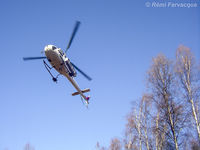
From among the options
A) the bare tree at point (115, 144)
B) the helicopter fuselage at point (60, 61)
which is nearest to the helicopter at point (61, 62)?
the helicopter fuselage at point (60, 61)

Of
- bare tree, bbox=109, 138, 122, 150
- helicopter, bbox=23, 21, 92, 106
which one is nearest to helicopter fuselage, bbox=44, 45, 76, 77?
helicopter, bbox=23, 21, 92, 106

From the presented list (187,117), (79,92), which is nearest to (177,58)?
(187,117)

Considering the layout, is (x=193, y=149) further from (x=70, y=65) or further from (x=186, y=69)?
(x=70, y=65)

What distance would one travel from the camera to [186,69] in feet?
47.3

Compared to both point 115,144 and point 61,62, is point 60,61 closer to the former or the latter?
point 61,62

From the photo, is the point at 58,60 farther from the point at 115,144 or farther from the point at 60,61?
the point at 115,144

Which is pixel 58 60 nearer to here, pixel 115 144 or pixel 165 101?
pixel 165 101

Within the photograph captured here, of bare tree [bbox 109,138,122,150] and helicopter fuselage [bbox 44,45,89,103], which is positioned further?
bare tree [bbox 109,138,122,150]

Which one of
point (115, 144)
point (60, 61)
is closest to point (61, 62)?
point (60, 61)

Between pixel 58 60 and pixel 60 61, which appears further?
pixel 60 61

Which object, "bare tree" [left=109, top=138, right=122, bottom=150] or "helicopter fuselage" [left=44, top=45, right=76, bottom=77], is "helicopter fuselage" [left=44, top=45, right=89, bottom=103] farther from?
"bare tree" [left=109, top=138, right=122, bottom=150]

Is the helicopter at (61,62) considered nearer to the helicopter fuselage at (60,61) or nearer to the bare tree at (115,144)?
the helicopter fuselage at (60,61)

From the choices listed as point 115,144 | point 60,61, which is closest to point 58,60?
point 60,61

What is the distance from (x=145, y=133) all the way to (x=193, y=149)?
12099mm
